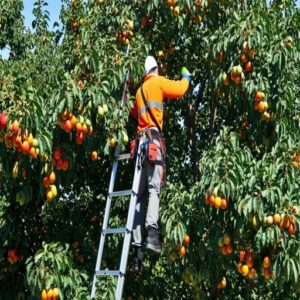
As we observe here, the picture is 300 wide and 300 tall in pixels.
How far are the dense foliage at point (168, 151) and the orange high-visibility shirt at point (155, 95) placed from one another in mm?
291

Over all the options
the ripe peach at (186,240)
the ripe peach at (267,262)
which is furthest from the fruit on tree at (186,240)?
the ripe peach at (267,262)

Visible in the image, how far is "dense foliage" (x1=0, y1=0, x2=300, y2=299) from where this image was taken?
507 cm

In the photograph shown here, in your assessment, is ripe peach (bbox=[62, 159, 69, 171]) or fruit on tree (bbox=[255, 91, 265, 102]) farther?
fruit on tree (bbox=[255, 91, 265, 102])

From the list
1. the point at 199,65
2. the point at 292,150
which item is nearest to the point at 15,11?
the point at 199,65

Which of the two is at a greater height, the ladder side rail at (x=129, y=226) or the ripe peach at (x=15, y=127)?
the ripe peach at (x=15, y=127)

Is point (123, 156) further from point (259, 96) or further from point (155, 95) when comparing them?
point (259, 96)

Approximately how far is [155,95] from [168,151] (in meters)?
2.11

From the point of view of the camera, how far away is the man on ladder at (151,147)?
16.0ft

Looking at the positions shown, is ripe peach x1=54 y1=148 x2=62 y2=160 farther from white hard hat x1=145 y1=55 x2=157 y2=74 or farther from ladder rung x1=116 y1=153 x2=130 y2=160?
white hard hat x1=145 y1=55 x2=157 y2=74

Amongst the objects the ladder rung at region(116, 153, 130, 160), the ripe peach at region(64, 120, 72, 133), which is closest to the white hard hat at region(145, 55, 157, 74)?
the ladder rung at region(116, 153, 130, 160)

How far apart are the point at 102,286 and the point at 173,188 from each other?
1092mm

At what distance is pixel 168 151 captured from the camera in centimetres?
731

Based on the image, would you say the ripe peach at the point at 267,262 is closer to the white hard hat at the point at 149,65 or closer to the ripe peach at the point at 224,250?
the ripe peach at the point at 224,250

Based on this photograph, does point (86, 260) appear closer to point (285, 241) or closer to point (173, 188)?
point (173, 188)
